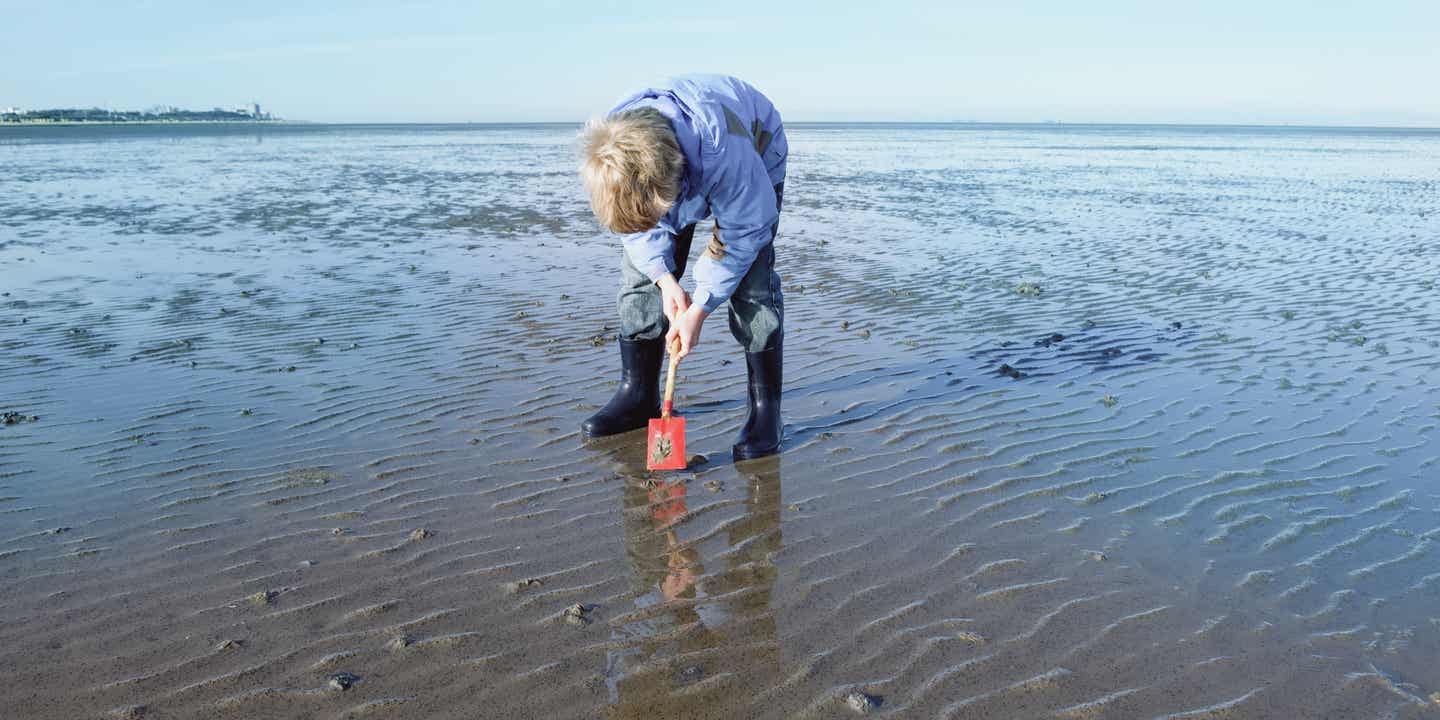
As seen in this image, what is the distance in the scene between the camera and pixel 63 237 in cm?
1214

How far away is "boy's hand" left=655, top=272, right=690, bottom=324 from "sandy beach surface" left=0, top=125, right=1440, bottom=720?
29.4 inches

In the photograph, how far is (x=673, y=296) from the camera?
4434 mm

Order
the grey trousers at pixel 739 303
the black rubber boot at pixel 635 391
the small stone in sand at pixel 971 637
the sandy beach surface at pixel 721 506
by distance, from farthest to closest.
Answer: the black rubber boot at pixel 635 391, the grey trousers at pixel 739 303, the small stone in sand at pixel 971 637, the sandy beach surface at pixel 721 506

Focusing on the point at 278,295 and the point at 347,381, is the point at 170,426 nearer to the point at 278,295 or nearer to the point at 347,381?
the point at 347,381

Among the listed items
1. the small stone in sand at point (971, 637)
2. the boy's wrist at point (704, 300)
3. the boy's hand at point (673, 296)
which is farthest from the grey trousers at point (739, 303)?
the small stone in sand at point (971, 637)

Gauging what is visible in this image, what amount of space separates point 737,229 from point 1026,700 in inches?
82.7

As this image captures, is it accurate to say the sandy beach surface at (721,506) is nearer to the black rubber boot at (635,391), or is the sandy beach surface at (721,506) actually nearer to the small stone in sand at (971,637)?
the small stone in sand at (971,637)

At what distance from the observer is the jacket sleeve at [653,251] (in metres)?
4.47

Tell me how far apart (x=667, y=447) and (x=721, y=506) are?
528mm

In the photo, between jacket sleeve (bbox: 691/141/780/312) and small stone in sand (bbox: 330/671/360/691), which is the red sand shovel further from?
small stone in sand (bbox: 330/671/360/691)

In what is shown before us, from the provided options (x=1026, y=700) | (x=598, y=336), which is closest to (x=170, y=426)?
(x=598, y=336)

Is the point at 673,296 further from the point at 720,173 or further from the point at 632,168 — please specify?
the point at 632,168

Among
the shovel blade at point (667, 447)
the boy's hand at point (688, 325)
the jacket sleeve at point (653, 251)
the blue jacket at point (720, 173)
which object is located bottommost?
the shovel blade at point (667, 447)

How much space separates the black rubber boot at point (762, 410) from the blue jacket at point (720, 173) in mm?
609
